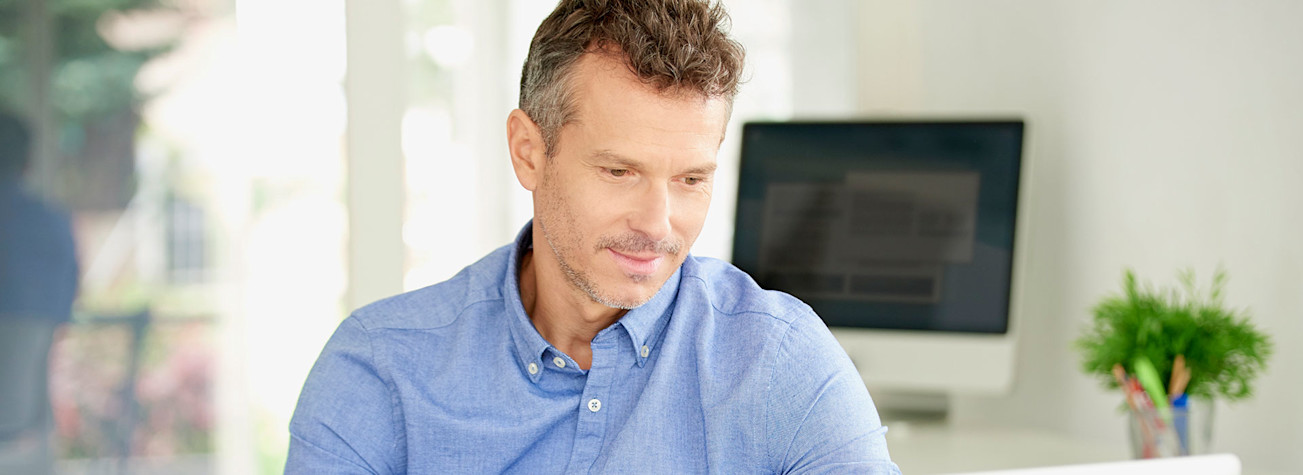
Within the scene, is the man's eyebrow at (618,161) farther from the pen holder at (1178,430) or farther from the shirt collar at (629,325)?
the pen holder at (1178,430)

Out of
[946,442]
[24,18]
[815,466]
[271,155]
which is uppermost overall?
[24,18]

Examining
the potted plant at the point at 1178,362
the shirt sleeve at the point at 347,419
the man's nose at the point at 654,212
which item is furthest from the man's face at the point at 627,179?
the potted plant at the point at 1178,362

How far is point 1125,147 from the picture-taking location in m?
1.92

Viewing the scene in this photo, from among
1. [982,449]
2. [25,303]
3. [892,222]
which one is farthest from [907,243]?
[25,303]

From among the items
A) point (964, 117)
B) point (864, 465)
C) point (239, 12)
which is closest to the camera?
point (864, 465)

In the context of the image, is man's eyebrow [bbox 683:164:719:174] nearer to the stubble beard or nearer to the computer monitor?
the stubble beard

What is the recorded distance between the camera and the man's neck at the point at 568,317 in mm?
1146

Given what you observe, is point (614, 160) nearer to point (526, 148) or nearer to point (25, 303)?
point (526, 148)

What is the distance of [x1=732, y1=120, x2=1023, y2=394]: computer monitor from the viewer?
194 centimetres

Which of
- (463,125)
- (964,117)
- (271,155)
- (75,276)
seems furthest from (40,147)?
(964,117)

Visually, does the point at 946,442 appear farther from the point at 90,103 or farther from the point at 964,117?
the point at 90,103

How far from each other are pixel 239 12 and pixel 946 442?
147cm

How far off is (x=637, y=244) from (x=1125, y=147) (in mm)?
1246

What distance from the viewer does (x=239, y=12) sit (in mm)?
1840
